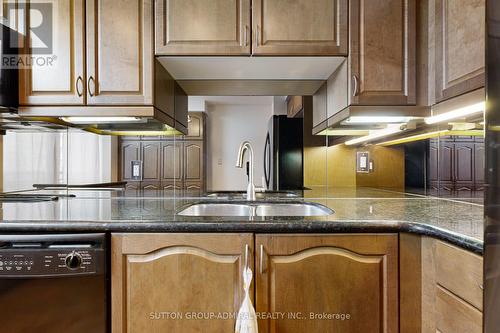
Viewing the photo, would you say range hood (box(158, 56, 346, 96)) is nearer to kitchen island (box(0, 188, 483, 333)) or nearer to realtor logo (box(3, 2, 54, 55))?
realtor logo (box(3, 2, 54, 55))

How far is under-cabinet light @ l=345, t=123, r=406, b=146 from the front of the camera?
1.75 m

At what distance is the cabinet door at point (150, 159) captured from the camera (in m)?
1.90

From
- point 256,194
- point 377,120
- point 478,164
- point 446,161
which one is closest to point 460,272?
point 478,164

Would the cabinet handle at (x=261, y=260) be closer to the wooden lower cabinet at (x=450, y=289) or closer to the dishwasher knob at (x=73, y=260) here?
the wooden lower cabinet at (x=450, y=289)

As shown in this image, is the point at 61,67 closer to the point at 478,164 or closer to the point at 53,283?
the point at 53,283

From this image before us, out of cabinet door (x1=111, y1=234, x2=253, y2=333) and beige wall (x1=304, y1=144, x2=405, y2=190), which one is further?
beige wall (x1=304, y1=144, x2=405, y2=190)

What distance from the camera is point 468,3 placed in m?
1.14

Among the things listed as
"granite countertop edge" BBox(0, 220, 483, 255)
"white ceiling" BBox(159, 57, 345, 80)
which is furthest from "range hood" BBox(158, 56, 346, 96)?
"granite countertop edge" BBox(0, 220, 483, 255)

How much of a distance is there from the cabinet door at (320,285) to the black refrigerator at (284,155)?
35.8 inches

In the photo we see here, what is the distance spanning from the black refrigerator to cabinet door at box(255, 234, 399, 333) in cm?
91

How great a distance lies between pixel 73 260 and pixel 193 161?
3.20ft

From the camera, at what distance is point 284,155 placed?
202 centimetres

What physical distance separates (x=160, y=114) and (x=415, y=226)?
135 centimetres

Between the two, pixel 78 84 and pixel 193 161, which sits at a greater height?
pixel 78 84
